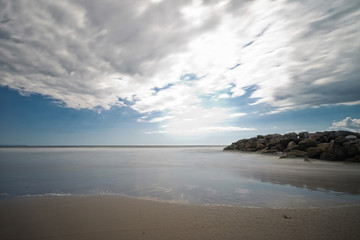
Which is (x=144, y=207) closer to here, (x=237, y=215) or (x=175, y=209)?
(x=175, y=209)

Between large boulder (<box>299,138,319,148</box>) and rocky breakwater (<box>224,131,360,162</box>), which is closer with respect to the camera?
rocky breakwater (<box>224,131,360,162</box>)

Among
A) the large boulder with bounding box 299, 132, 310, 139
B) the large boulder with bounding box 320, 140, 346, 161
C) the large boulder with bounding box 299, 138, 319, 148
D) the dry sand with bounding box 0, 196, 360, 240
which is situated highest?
the large boulder with bounding box 299, 132, 310, 139

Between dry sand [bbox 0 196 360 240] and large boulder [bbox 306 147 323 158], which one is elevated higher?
large boulder [bbox 306 147 323 158]

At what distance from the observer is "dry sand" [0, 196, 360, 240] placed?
297cm

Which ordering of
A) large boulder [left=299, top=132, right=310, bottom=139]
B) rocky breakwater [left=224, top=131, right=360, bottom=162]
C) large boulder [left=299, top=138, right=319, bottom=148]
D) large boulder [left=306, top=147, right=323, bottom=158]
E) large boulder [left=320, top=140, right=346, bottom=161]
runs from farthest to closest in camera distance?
large boulder [left=299, top=132, right=310, bottom=139] → large boulder [left=299, top=138, right=319, bottom=148] → large boulder [left=306, top=147, right=323, bottom=158] → large boulder [left=320, top=140, right=346, bottom=161] → rocky breakwater [left=224, top=131, right=360, bottom=162]

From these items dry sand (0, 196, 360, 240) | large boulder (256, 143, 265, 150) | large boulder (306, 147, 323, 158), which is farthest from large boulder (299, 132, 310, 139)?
dry sand (0, 196, 360, 240)

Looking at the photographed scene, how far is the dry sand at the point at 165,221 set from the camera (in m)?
2.97

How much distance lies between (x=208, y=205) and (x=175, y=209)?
35.7 inches

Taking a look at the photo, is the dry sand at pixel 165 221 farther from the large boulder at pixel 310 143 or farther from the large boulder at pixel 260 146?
the large boulder at pixel 260 146

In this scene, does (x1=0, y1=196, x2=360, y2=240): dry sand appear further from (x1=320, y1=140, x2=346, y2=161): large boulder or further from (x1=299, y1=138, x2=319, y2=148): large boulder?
(x1=299, y1=138, x2=319, y2=148): large boulder

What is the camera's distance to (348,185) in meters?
6.70

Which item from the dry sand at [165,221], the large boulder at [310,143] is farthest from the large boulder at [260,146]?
the dry sand at [165,221]

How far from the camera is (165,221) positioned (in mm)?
3521

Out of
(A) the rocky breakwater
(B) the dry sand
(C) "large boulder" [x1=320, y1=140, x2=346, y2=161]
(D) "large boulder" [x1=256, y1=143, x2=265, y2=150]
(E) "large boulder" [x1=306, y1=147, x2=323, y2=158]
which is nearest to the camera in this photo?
(B) the dry sand
